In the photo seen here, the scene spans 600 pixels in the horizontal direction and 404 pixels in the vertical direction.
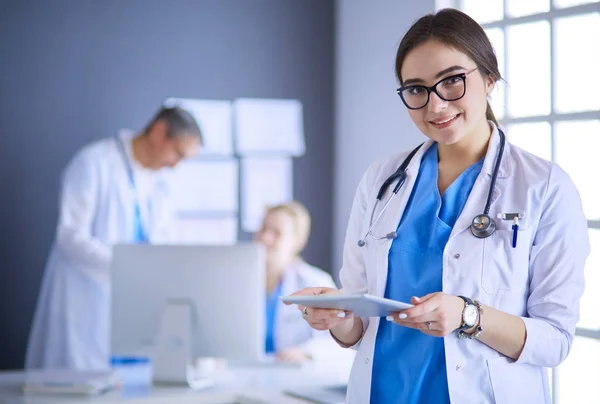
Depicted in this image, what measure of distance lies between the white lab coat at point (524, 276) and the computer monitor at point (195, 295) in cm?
105

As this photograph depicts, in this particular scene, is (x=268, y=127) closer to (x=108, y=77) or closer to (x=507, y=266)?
(x=108, y=77)

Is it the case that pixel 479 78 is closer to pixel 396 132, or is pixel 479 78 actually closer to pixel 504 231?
pixel 504 231

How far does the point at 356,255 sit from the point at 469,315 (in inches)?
15.6

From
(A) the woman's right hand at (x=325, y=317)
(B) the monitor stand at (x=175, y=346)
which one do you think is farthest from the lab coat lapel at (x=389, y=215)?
(B) the monitor stand at (x=175, y=346)

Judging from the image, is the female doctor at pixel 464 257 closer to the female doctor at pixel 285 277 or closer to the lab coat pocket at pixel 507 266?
the lab coat pocket at pixel 507 266

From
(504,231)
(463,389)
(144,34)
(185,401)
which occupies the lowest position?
(185,401)

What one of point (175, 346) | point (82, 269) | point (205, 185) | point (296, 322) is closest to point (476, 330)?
point (175, 346)

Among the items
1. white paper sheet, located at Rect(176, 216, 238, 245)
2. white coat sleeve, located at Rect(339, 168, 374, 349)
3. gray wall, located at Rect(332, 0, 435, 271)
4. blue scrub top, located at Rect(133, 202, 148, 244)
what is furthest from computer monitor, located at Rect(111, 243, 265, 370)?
white paper sheet, located at Rect(176, 216, 238, 245)

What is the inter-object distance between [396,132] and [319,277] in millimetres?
876

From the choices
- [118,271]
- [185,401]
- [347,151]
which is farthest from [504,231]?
[347,151]

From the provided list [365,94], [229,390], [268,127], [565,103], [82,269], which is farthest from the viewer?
[268,127]

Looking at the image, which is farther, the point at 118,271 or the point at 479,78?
the point at 118,271

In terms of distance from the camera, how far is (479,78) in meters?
1.53

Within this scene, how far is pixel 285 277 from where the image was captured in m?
3.55
